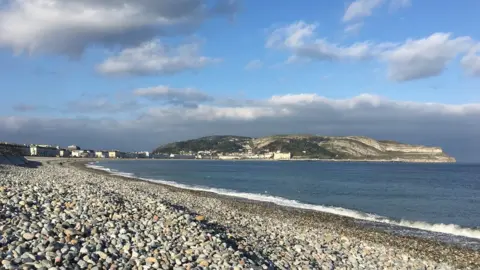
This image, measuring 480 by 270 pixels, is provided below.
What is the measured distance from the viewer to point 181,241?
11.7 metres

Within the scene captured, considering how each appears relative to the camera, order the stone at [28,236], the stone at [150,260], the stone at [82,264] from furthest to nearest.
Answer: the stone at [28,236] → the stone at [150,260] → the stone at [82,264]

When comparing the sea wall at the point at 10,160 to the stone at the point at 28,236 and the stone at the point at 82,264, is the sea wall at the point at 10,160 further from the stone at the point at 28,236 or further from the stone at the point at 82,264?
the stone at the point at 82,264

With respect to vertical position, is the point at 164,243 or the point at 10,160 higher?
the point at 10,160

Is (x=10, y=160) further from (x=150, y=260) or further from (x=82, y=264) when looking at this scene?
(x=82, y=264)

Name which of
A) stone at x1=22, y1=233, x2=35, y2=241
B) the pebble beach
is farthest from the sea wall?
stone at x1=22, y1=233, x2=35, y2=241

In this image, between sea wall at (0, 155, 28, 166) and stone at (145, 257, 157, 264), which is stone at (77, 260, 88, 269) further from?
sea wall at (0, 155, 28, 166)

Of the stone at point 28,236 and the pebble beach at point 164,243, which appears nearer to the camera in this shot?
the pebble beach at point 164,243

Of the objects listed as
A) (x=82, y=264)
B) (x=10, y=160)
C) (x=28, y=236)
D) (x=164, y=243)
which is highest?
(x=10, y=160)

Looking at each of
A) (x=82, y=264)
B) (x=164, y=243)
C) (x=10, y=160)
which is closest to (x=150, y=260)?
(x=82, y=264)

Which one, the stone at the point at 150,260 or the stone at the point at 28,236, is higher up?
the stone at the point at 28,236

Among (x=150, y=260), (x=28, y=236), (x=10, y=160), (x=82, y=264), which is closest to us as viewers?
(x=82, y=264)

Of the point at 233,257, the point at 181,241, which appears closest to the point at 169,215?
the point at 181,241

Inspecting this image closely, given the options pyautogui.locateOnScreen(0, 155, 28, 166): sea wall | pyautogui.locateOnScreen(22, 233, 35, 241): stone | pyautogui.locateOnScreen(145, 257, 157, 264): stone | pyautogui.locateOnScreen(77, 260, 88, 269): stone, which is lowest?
pyautogui.locateOnScreen(145, 257, 157, 264): stone

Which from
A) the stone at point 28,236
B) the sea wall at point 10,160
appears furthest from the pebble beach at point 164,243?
the sea wall at point 10,160
